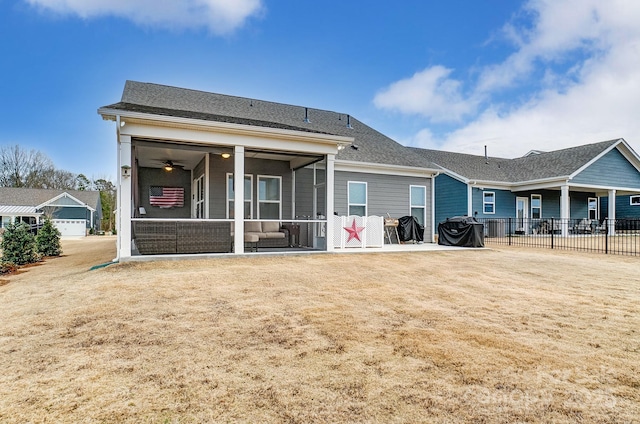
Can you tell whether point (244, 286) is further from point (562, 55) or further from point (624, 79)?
point (624, 79)

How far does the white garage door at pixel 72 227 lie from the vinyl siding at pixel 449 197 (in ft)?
96.6

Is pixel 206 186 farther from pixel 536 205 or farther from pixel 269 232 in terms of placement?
pixel 536 205

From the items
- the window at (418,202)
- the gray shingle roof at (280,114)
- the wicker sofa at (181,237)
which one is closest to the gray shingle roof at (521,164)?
the gray shingle roof at (280,114)

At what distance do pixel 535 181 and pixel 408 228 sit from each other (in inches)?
401

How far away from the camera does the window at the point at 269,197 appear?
10797mm

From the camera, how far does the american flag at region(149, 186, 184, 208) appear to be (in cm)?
1144

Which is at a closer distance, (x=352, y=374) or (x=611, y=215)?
(x=352, y=374)

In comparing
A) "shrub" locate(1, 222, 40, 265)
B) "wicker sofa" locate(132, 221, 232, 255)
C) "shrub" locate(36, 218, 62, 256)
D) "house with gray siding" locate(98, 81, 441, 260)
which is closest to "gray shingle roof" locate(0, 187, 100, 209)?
"shrub" locate(36, 218, 62, 256)

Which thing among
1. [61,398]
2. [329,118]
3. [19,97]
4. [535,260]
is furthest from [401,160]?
[19,97]

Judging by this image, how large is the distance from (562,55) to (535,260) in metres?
12.8

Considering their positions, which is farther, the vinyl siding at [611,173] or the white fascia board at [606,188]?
the vinyl siding at [611,173]

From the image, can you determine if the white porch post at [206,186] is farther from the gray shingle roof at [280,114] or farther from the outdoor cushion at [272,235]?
the gray shingle roof at [280,114]

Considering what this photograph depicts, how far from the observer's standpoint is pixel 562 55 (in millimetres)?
15812

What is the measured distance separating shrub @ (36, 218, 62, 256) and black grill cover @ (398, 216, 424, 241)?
11.6 m
